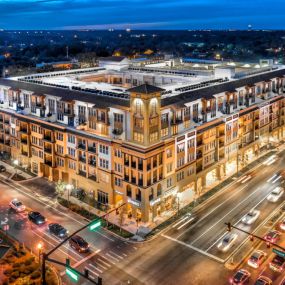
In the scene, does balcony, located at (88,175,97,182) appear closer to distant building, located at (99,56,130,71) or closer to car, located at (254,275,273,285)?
car, located at (254,275,273,285)

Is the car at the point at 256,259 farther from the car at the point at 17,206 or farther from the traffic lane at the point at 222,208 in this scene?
the car at the point at 17,206

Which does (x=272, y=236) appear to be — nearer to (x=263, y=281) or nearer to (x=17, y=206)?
(x=263, y=281)

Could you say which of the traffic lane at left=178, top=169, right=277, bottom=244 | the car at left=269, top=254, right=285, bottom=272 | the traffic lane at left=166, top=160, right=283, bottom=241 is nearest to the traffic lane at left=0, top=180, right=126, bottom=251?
the traffic lane at left=166, top=160, right=283, bottom=241

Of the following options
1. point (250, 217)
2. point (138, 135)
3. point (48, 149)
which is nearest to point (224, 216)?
point (250, 217)

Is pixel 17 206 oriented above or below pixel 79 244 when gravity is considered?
above

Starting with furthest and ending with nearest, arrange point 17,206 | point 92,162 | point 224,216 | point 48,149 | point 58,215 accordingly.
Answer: point 48,149 < point 92,162 < point 17,206 < point 58,215 < point 224,216

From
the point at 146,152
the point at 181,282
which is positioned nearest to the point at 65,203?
the point at 146,152

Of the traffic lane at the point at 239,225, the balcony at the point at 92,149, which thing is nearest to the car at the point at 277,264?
the traffic lane at the point at 239,225

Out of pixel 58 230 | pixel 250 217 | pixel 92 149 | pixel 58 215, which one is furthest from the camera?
pixel 92 149
